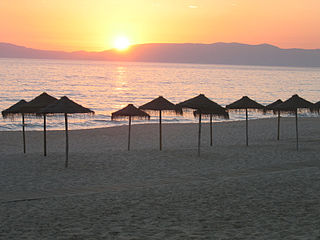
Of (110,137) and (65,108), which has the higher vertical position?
(65,108)

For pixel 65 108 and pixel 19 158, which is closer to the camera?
pixel 65 108

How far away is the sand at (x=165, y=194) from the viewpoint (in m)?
6.82

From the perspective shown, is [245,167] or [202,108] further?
[202,108]

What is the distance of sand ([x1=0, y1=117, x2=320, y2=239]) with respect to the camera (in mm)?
6816

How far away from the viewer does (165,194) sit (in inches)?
366

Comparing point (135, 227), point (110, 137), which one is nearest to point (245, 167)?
point (135, 227)

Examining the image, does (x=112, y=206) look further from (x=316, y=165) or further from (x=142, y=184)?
(x=316, y=165)

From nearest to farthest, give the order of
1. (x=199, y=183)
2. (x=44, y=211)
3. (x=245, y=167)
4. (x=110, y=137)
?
(x=44, y=211) < (x=199, y=183) < (x=245, y=167) < (x=110, y=137)

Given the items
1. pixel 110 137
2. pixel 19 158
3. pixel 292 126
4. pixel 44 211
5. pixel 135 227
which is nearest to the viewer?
pixel 135 227

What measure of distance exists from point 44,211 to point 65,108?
5.28m

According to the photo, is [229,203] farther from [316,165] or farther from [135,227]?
[316,165]

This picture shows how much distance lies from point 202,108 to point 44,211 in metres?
8.21

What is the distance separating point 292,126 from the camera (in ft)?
88.8

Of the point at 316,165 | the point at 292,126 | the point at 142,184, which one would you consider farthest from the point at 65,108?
the point at 292,126
